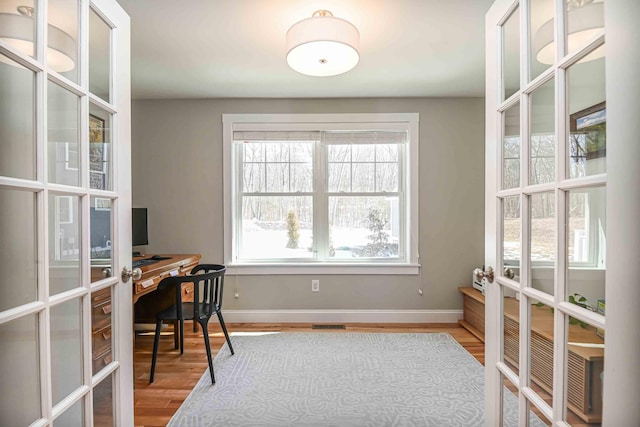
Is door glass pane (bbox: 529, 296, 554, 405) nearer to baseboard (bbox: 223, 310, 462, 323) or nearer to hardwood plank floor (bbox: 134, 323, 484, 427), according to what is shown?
hardwood plank floor (bbox: 134, 323, 484, 427)

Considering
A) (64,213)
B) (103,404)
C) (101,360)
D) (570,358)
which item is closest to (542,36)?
(570,358)

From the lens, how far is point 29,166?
3.04ft

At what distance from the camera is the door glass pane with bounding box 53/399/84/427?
1.03 meters

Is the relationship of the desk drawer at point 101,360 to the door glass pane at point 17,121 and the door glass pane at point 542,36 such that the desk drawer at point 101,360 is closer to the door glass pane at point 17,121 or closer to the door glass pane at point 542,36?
the door glass pane at point 17,121

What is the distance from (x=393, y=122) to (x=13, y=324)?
338 centimetres

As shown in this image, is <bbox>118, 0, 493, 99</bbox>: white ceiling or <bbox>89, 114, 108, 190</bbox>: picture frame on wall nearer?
<bbox>89, 114, 108, 190</bbox>: picture frame on wall

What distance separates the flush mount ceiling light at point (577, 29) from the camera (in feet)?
2.67

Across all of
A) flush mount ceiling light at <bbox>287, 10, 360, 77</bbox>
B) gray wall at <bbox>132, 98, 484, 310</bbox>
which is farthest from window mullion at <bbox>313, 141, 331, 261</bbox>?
flush mount ceiling light at <bbox>287, 10, 360, 77</bbox>

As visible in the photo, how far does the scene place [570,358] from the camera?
0.93 metres

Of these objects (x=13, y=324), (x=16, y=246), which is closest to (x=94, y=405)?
(x=13, y=324)

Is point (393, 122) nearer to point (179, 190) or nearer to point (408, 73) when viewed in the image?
point (408, 73)

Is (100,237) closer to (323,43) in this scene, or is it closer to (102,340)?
(102,340)

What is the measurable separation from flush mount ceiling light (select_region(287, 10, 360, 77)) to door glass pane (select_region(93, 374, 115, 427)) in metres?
1.88

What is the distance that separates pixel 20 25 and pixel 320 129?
286cm
